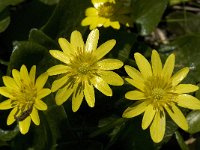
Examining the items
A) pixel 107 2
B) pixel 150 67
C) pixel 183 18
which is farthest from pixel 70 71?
pixel 183 18

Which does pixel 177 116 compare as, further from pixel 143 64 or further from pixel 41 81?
pixel 41 81

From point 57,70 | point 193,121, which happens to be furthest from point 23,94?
point 193,121

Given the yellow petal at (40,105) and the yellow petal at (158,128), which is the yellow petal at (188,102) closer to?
the yellow petal at (158,128)

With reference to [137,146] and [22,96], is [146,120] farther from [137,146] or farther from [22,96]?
[22,96]

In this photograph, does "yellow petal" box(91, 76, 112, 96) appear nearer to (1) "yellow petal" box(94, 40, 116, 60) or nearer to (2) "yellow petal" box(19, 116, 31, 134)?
(1) "yellow petal" box(94, 40, 116, 60)

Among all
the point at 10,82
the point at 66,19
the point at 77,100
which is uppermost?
the point at 66,19

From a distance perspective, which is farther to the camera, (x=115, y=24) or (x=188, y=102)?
(x=115, y=24)

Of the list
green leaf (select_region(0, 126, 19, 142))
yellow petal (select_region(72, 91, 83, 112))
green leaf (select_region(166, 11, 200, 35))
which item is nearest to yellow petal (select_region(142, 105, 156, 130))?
yellow petal (select_region(72, 91, 83, 112))
